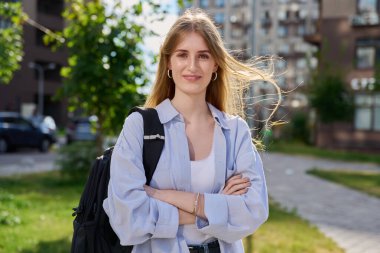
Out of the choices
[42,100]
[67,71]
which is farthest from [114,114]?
[42,100]

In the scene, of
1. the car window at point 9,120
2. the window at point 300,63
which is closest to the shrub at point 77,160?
the car window at point 9,120

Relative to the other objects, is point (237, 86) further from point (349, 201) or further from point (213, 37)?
point (349, 201)

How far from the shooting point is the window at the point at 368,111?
3250cm

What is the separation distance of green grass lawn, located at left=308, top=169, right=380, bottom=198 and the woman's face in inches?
404

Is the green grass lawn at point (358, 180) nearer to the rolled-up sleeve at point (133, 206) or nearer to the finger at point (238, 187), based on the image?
the finger at point (238, 187)

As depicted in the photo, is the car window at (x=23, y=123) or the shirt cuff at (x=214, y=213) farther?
the car window at (x=23, y=123)

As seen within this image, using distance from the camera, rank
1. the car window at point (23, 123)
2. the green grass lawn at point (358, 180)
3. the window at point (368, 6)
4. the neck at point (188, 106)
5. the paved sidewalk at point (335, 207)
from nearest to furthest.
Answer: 1. the neck at point (188, 106)
2. the paved sidewalk at point (335, 207)
3. the green grass lawn at point (358, 180)
4. the car window at point (23, 123)
5. the window at point (368, 6)

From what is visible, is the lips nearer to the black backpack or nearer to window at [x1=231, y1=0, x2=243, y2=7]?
the black backpack

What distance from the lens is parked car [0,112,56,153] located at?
21.9 meters

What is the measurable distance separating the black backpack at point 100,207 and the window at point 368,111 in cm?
3172

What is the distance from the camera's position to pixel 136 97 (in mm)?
7766

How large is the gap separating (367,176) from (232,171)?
15.0 m

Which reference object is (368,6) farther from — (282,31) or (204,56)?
(282,31)

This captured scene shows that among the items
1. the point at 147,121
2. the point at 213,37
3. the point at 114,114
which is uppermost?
the point at 213,37
